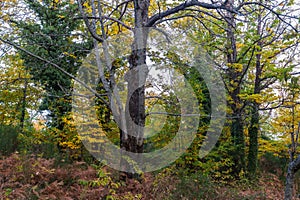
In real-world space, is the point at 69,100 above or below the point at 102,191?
above

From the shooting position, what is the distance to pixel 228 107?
8.86 m

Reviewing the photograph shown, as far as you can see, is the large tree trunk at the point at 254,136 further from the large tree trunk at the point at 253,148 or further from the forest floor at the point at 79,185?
the forest floor at the point at 79,185

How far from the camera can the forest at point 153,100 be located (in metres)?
5.35

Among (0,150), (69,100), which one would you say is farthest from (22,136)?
(69,100)

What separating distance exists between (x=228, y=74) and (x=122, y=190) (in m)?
5.34

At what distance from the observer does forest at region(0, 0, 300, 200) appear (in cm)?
535

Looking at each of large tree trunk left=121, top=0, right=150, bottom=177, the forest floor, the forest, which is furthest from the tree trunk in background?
large tree trunk left=121, top=0, right=150, bottom=177

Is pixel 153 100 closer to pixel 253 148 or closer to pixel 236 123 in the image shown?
pixel 236 123

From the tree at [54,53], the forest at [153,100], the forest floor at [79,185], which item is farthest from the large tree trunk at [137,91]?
the tree at [54,53]

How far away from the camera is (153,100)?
7.90 m

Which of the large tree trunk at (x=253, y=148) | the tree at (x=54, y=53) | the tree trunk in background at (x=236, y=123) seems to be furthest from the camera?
the large tree trunk at (x=253, y=148)

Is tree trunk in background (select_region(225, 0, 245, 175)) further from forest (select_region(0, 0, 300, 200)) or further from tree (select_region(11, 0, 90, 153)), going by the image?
tree (select_region(11, 0, 90, 153))

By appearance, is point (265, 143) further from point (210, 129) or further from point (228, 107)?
point (210, 129)

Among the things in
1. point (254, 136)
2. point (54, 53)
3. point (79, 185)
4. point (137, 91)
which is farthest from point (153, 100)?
point (254, 136)
